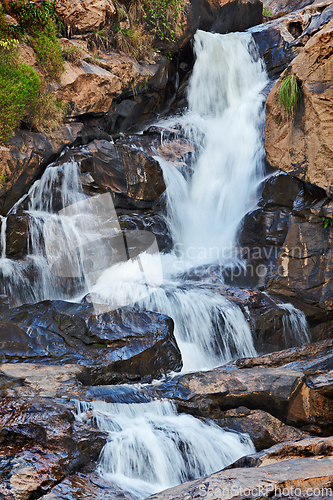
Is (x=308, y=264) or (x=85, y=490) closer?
(x=85, y=490)

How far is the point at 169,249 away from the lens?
9289 mm

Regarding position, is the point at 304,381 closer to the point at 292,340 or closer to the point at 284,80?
the point at 292,340

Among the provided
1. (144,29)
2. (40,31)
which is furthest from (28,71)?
(144,29)

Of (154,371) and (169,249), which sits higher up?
(169,249)

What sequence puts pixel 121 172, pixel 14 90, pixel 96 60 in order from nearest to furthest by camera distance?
pixel 14 90 → pixel 121 172 → pixel 96 60

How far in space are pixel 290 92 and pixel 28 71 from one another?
578cm

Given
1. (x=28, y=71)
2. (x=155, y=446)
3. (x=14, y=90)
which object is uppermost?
(x=28, y=71)

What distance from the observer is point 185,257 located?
30.5 feet

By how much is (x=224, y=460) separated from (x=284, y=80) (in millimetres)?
6141

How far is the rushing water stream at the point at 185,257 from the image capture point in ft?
11.5

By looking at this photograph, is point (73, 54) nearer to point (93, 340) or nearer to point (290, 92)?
point (290, 92)

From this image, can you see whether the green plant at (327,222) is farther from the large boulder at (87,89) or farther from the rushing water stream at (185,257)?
the large boulder at (87,89)

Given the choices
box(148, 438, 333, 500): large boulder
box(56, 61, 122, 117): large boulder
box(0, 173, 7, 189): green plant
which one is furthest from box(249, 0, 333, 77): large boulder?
box(148, 438, 333, 500): large boulder

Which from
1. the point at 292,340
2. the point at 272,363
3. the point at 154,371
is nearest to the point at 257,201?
the point at 292,340
